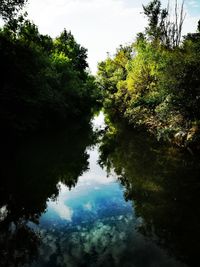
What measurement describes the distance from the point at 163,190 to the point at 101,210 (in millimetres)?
2370

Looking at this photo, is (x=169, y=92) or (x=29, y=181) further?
(x=169, y=92)

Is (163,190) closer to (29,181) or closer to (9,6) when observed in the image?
(29,181)

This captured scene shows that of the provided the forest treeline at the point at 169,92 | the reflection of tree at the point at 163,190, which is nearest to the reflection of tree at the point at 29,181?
the reflection of tree at the point at 163,190

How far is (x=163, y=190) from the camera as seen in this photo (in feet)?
36.3

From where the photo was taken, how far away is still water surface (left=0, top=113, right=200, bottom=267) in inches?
279

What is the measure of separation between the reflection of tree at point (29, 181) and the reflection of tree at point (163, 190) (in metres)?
2.16

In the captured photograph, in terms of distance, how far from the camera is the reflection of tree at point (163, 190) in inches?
306

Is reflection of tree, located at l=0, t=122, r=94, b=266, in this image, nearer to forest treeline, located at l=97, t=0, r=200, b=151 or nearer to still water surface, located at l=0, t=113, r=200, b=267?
still water surface, located at l=0, t=113, r=200, b=267

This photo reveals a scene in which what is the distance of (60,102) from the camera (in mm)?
30859

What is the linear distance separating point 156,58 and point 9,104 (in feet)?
38.6

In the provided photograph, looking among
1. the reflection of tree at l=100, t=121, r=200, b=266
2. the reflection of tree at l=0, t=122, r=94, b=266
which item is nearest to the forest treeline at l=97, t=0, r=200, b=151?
the reflection of tree at l=100, t=121, r=200, b=266

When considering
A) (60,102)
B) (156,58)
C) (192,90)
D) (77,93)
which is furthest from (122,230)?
(77,93)

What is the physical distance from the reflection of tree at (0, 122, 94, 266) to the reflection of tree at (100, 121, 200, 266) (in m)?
2.16

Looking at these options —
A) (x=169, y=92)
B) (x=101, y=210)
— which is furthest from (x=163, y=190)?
(x=169, y=92)
